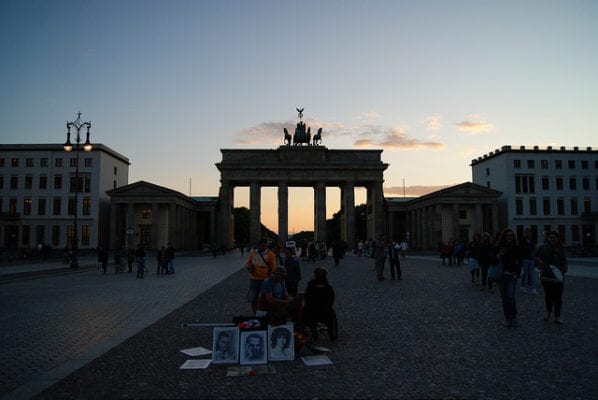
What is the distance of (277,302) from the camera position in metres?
8.59

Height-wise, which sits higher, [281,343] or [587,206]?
[587,206]

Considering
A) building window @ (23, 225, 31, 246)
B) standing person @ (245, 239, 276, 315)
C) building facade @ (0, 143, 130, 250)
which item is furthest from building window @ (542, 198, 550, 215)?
building window @ (23, 225, 31, 246)

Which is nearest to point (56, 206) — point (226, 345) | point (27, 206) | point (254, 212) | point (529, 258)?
point (27, 206)

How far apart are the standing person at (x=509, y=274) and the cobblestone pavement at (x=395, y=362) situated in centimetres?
41

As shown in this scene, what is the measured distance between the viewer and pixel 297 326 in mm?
8961

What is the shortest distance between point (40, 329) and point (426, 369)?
27.9ft

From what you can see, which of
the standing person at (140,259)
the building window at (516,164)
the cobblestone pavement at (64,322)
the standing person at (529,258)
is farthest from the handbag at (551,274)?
the building window at (516,164)

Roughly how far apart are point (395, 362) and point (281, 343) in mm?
1915

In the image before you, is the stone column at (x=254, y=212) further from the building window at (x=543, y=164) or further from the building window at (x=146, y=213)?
the building window at (x=543, y=164)

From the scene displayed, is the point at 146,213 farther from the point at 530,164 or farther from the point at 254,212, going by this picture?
the point at 530,164

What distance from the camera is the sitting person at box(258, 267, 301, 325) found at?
8.49m

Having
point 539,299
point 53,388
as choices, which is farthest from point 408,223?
point 53,388

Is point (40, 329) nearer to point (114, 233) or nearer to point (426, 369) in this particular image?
point (426, 369)

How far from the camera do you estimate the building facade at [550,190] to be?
254ft
